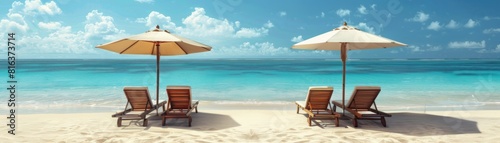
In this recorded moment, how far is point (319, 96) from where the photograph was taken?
5938mm

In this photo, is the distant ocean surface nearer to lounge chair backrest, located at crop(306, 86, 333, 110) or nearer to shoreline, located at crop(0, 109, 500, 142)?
shoreline, located at crop(0, 109, 500, 142)

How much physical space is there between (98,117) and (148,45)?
1.73 m

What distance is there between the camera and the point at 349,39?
532 cm

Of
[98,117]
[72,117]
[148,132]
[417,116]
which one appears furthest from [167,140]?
[417,116]

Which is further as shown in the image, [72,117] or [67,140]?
[72,117]

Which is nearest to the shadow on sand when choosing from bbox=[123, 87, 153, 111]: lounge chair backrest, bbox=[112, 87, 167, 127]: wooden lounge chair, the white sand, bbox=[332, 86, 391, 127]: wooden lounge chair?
the white sand

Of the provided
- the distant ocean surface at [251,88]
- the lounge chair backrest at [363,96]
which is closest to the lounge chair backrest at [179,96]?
the distant ocean surface at [251,88]

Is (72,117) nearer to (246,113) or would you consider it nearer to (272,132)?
(246,113)

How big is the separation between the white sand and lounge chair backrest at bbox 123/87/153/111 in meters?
0.31

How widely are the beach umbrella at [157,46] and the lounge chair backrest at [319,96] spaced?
2.07 m

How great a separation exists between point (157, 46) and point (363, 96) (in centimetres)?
393

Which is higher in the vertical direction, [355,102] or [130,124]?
[355,102]

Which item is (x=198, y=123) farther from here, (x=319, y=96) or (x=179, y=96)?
(x=319, y=96)

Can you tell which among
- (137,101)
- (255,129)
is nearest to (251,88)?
(137,101)
